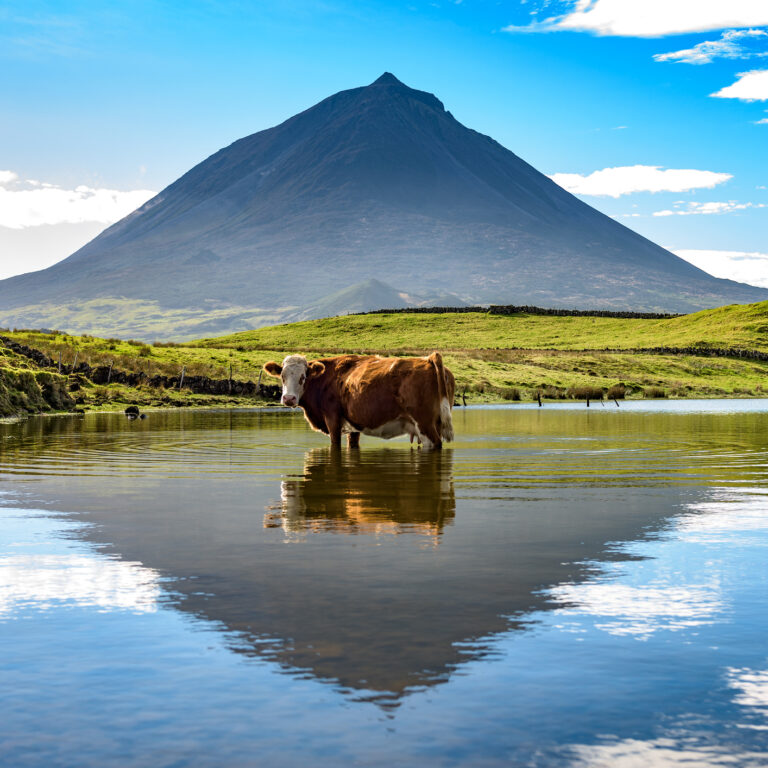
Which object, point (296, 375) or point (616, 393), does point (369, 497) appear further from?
point (616, 393)

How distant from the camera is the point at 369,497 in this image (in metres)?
14.2

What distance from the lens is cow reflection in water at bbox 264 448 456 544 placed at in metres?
11.6

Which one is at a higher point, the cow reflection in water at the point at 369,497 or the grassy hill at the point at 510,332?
the grassy hill at the point at 510,332

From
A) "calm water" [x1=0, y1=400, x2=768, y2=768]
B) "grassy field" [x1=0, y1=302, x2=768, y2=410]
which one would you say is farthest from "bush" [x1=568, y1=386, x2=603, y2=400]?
"calm water" [x1=0, y1=400, x2=768, y2=768]

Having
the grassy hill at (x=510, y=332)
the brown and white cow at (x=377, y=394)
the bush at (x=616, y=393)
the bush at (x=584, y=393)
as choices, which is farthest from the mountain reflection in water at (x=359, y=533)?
the grassy hill at (x=510, y=332)

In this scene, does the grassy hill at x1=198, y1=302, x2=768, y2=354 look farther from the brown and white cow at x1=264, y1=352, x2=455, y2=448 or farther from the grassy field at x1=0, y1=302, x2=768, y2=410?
the brown and white cow at x1=264, y1=352, x2=455, y2=448

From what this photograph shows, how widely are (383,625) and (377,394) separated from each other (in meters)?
14.6

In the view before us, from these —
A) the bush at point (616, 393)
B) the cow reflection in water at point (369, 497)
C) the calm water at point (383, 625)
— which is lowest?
the calm water at point (383, 625)

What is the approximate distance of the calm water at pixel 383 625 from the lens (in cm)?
516

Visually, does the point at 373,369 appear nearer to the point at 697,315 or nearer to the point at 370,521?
the point at 370,521

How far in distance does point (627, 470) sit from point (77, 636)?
42.6ft

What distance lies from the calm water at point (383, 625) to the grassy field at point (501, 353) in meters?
29.4

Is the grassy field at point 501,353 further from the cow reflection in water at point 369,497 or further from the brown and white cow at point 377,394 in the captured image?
the cow reflection in water at point 369,497

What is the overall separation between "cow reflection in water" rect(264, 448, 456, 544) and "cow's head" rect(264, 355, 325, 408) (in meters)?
3.11
